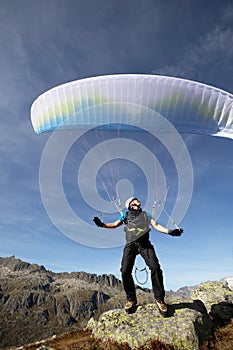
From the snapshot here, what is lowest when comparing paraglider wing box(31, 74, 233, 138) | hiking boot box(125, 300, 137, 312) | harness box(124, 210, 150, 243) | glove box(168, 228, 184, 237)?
hiking boot box(125, 300, 137, 312)

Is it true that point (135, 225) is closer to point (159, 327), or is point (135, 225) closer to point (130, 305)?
point (130, 305)

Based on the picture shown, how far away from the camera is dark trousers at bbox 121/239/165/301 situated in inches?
350

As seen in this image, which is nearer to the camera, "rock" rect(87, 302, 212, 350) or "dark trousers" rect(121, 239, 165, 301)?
"rock" rect(87, 302, 212, 350)

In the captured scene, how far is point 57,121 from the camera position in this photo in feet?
Answer: 46.0

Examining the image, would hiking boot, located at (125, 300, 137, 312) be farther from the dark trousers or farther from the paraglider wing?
the paraglider wing

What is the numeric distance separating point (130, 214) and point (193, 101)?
6.81m

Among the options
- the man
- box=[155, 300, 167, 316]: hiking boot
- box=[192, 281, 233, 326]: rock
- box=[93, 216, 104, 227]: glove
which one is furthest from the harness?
box=[192, 281, 233, 326]: rock

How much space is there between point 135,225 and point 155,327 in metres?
3.21

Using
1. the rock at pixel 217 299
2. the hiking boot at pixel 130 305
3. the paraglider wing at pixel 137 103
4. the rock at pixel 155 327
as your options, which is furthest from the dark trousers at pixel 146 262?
the paraglider wing at pixel 137 103

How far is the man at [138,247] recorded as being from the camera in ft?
29.2

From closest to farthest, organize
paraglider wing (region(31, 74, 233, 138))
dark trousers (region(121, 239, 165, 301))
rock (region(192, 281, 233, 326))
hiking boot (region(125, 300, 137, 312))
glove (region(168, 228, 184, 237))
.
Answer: glove (region(168, 228, 184, 237)), dark trousers (region(121, 239, 165, 301)), hiking boot (region(125, 300, 137, 312)), rock (region(192, 281, 233, 326)), paraglider wing (region(31, 74, 233, 138))

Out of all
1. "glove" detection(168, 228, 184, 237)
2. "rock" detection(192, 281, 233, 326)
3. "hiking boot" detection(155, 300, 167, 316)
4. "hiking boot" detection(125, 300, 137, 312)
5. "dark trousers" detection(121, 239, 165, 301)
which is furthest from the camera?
"rock" detection(192, 281, 233, 326)

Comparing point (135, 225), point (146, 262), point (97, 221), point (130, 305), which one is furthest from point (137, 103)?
point (130, 305)

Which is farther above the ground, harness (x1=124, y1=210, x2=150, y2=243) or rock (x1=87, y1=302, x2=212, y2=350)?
harness (x1=124, y1=210, x2=150, y2=243)
